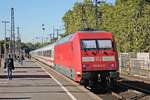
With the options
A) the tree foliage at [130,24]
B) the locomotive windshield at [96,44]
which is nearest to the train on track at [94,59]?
the locomotive windshield at [96,44]

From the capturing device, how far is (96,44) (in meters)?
24.9

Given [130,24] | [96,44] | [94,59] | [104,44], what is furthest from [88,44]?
[130,24]

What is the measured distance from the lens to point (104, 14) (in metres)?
71.0

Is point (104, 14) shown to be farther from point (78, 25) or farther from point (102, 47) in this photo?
point (102, 47)

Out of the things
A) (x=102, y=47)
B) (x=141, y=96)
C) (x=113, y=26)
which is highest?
(x=113, y=26)

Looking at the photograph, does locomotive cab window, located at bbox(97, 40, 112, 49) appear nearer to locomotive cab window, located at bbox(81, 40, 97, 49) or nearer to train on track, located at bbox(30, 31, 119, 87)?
train on track, located at bbox(30, 31, 119, 87)

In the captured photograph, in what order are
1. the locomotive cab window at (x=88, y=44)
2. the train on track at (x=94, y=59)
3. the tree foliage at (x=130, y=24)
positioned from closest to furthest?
the train on track at (x=94, y=59) → the locomotive cab window at (x=88, y=44) → the tree foliage at (x=130, y=24)

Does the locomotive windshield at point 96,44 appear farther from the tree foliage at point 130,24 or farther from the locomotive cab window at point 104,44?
the tree foliage at point 130,24

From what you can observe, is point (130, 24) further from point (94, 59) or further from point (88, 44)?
point (94, 59)

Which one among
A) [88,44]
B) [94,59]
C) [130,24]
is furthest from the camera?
[130,24]

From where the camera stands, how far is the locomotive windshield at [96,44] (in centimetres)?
2477

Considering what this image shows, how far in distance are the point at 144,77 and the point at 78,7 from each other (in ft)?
153

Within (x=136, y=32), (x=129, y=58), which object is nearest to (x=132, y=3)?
(x=136, y=32)

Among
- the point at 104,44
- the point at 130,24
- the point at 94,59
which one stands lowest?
the point at 94,59
